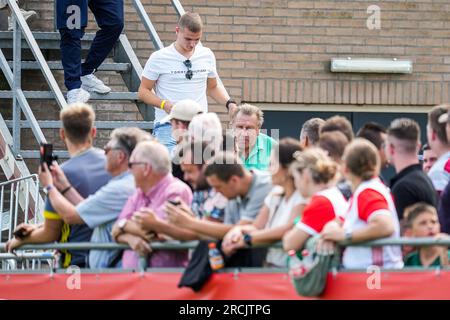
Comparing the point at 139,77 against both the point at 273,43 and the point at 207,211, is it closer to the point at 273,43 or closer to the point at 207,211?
the point at 273,43

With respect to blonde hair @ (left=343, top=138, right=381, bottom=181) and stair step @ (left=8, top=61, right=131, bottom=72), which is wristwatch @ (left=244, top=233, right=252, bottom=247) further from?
stair step @ (left=8, top=61, right=131, bottom=72)

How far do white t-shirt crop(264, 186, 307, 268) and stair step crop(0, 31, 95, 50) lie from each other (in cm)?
519

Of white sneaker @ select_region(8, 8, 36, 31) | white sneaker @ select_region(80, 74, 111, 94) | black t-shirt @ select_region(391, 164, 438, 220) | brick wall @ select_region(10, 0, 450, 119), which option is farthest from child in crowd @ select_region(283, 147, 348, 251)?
brick wall @ select_region(10, 0, 450, 119)

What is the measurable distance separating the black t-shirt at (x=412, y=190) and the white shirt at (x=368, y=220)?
34 cm

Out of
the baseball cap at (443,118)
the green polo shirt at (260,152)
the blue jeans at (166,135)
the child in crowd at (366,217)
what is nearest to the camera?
the child in crowd at (366,217)

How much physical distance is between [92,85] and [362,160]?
16.1 ft

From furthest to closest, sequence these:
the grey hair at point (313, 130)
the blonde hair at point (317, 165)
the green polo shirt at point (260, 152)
Answer: the green polo shirt at point (260, 152), the grey hair at point (313, 130), the blonde hair at point (317, 165)

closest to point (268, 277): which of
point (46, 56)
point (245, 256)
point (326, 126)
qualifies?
point (245, 256)

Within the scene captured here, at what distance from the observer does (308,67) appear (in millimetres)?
13336

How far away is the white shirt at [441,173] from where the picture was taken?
8.20 meters

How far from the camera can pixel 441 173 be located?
8211mm

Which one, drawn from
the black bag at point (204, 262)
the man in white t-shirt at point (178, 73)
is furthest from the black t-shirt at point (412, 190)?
the man in white t-shirt at point (178, 73)

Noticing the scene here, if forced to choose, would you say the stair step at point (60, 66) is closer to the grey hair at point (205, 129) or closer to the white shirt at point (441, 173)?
Answer: the grey hair at point (205, 129)
